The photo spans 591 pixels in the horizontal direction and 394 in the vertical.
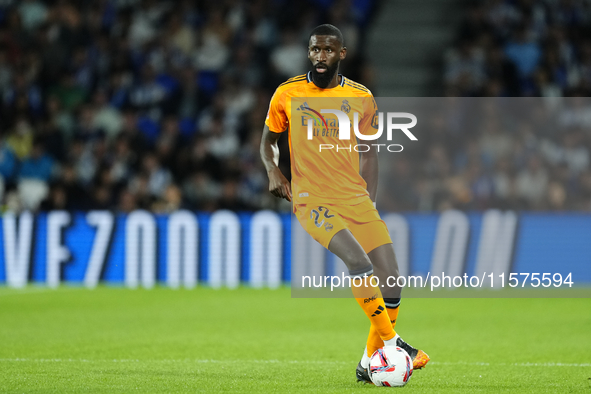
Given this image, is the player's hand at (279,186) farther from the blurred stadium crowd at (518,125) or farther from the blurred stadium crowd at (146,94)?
the blurred stadium crowd at (146,94)

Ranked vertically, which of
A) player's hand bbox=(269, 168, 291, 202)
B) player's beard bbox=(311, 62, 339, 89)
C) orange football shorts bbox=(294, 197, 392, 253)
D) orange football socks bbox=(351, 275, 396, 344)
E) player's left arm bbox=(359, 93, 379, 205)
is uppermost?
player's beard bbox=(311, 62, 339, 89)

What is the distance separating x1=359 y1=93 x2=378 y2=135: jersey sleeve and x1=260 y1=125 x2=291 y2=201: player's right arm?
0.58 m

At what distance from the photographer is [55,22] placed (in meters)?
16.7

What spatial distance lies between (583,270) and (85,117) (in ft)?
26.5

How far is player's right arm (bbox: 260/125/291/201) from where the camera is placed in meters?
6.07

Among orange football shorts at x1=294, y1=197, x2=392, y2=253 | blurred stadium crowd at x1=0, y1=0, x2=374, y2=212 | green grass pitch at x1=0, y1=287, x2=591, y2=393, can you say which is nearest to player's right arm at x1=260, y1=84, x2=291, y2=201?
orange football shorts at x1=294, y1=197, x2=392, y2=253

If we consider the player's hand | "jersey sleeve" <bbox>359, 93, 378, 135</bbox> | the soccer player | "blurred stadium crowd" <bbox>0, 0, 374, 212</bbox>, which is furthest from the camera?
"blurred stadium crowd" <bbox>0, 0, 374, 212</bbox>

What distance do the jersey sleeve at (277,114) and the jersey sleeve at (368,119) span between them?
0.51 m

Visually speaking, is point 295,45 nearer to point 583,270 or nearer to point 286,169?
point 286,169

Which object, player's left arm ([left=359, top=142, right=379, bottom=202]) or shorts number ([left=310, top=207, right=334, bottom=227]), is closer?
shorts number ([left=310, top=207, right=334, bottom=227])

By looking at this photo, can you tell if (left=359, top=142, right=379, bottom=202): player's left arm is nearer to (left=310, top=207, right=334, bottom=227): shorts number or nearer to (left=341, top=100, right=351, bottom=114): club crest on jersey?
(left=341, top=100, right=351, bottom=114): club crest on jersey

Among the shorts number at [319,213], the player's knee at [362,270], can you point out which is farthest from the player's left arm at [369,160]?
the player's knee at [362,270]

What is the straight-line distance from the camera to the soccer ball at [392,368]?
5828 mm

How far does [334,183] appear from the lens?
20.0ft
